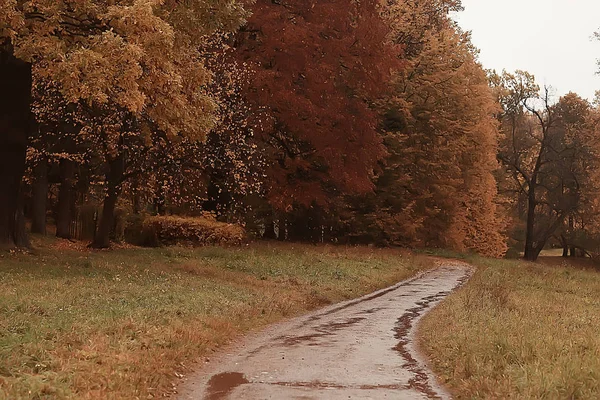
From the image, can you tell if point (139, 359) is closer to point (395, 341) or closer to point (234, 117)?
point (395, 341)

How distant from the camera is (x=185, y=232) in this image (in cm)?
2844

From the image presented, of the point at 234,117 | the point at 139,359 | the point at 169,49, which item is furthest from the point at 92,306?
the point at 234,117

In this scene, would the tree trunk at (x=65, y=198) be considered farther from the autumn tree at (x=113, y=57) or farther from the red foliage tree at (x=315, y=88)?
the red foliage tree at (x=315, y=88)

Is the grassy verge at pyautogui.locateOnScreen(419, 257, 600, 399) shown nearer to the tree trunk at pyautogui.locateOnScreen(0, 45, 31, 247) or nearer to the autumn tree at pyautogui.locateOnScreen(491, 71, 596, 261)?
the tree trunk at pyautogui.locateOnScreen(0, 45, 31, 247)

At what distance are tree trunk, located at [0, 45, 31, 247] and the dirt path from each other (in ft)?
33.5

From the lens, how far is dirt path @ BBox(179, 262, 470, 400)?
9.09 metres

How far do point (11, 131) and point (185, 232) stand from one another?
9.95 m

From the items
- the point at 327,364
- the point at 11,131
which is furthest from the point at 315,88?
the point at 327,364

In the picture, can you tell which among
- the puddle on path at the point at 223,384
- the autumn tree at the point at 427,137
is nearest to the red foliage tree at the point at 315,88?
the autumn tree at the point at 427,137

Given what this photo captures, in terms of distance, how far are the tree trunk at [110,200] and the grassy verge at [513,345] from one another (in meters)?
13.2

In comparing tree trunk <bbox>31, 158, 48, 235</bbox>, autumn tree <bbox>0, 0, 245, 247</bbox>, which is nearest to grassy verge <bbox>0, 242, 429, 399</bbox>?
tree trunk <bbox>31, 158, 48, 235</bbox>

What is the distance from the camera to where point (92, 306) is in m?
12.9

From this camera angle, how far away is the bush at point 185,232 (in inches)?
1124

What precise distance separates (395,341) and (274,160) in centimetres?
1904
